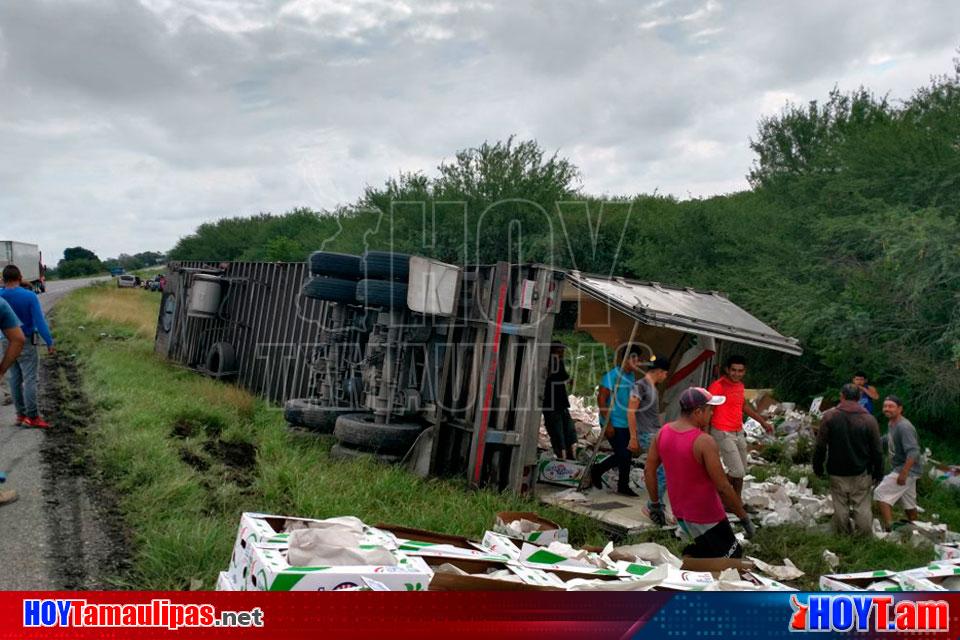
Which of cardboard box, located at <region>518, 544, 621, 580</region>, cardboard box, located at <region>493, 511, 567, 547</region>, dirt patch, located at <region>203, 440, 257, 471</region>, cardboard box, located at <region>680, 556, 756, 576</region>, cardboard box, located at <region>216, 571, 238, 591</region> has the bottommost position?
dirt patch, located at <region>203, 440, 257, 471</region>

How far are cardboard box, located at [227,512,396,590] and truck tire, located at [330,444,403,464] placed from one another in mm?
3713

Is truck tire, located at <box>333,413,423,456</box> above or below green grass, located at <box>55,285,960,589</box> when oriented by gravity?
above

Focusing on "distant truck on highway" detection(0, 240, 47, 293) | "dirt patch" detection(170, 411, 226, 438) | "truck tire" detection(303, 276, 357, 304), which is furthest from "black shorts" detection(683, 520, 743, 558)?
"distant truck on highway" detection(0, 240, 47, 293)

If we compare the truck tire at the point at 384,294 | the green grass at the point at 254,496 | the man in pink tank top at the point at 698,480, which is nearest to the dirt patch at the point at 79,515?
the green grass at the point at 254,496

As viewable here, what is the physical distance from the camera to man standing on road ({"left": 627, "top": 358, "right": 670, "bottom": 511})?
7.45m

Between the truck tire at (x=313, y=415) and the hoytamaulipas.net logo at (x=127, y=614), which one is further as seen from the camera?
the truck tire at (x=313, y=415)

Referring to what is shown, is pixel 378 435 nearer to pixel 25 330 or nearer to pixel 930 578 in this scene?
pixel 25 330

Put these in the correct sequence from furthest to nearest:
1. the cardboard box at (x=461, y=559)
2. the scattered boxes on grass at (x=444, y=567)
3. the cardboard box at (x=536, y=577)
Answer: the cardboard box at (x=461, y=559)
the cardboard box at (x=536, y=577)
the scattered boxes on grass at (x=444, y=567)

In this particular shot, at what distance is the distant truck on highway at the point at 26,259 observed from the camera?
1483 inches

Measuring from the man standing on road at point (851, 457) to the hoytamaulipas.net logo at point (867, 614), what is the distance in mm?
3322

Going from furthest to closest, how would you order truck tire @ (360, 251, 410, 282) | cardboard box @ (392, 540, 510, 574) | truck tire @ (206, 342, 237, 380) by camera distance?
truck tire @ (206, 342, 237, 380)
truck tire @ (360, 251, 410, 282)
cardboard box @ (392, 540, 510, 574)

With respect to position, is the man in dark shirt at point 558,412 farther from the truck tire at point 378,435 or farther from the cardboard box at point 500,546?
the cardboard box at point 500,546

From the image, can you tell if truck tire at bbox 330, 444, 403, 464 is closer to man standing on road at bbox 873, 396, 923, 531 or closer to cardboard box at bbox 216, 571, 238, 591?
cardboard box at bbox 216, 571, 238, 591

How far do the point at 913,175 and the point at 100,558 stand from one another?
54.2 feet
